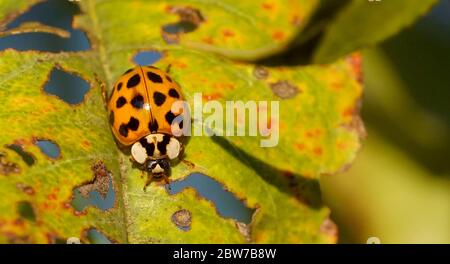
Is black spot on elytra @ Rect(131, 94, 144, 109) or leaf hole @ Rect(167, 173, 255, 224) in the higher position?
black spot on elytra @ Rect(131, 94, 144, 109)

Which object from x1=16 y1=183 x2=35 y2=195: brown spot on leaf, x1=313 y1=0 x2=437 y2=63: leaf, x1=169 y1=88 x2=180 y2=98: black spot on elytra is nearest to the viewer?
x1=16 y1=183 x2=35 y2=195: brown spot on leaf

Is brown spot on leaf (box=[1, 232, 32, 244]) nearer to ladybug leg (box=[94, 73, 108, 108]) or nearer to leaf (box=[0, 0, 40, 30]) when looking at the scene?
ladybug leg (box=[94, 73, 108, 108])

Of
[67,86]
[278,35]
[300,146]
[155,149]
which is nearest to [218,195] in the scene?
[300,146]

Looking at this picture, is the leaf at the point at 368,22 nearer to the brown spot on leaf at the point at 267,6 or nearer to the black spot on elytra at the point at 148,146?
the brown spot on leaf at the point at 267,6

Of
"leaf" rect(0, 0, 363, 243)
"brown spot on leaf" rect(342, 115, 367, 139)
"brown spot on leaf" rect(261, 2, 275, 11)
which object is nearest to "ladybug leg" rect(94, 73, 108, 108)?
"leaf" rect(0, 0, 363, 243)

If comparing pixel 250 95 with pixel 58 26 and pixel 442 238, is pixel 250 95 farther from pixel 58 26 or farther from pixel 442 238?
pixel 442 238
